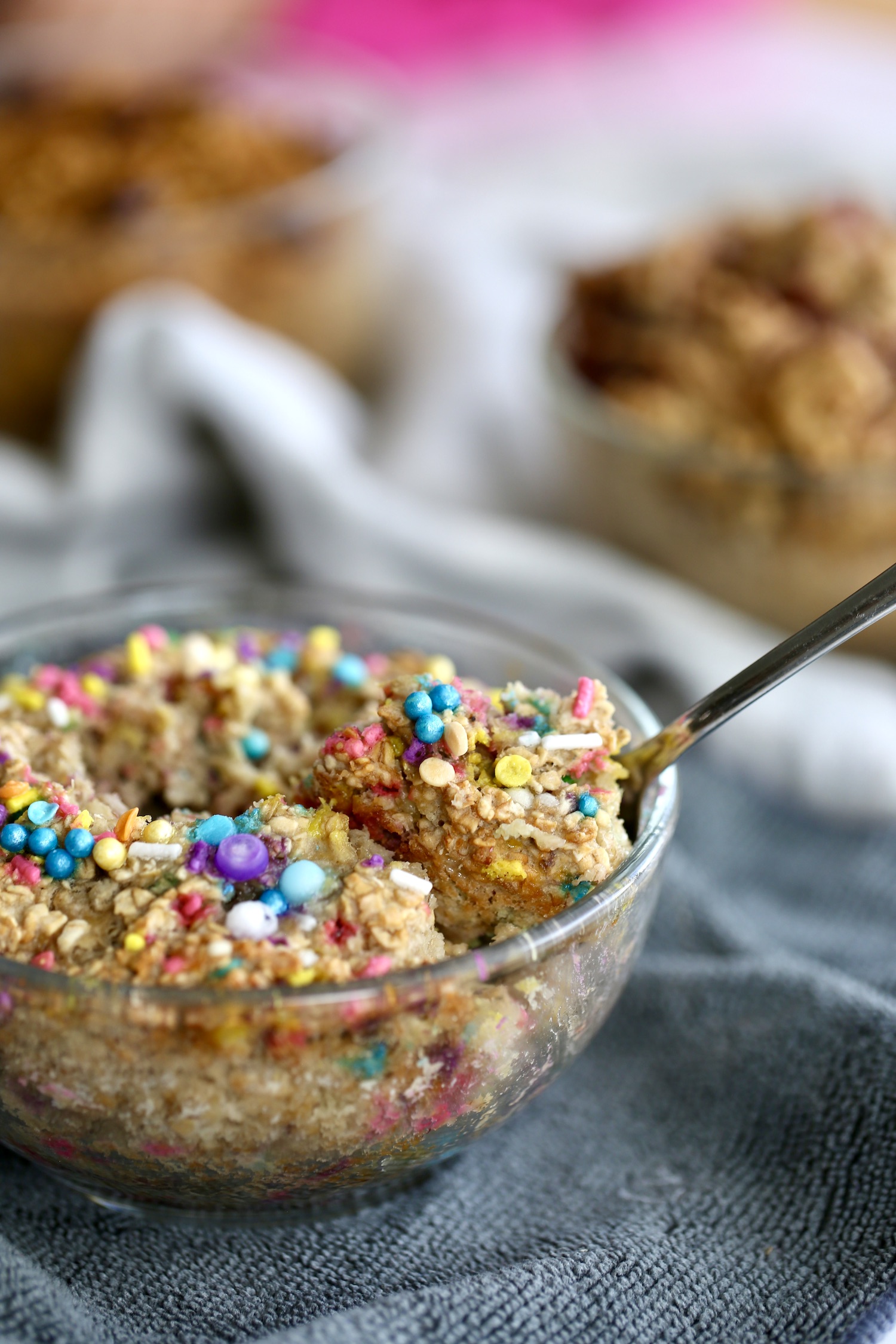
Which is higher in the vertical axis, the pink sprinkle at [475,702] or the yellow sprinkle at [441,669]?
the pink sprinkle at [475,702]

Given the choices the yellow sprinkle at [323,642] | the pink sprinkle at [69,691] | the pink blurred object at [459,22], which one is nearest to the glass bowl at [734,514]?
the yellow sprinkle at [323,642]

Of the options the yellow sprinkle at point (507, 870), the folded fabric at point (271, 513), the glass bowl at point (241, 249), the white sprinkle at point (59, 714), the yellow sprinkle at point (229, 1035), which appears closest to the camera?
the yellow sprinkle at point (229, 1035)

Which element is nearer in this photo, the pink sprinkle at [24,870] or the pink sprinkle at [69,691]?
the pink sprinkle at [24,870]

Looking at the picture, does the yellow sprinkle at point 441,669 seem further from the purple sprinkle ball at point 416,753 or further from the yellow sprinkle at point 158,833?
the yellow sprinkle at point 158,833

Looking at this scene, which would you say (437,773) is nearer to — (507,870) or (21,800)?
(507,870)

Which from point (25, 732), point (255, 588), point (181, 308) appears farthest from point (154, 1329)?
point (181, 308)

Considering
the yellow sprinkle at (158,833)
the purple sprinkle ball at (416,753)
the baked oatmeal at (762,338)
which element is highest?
the baked oatmeal at (762,338)

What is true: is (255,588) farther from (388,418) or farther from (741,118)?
(741,118)
